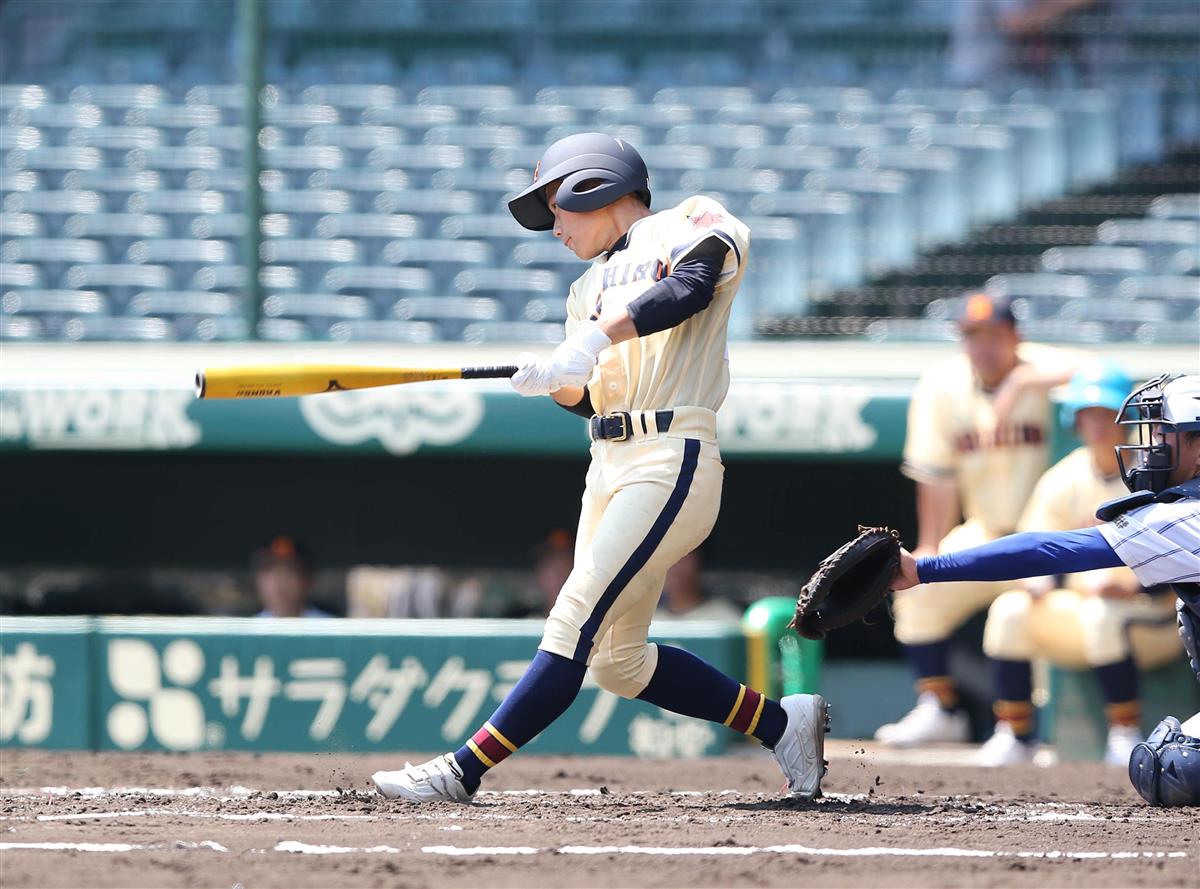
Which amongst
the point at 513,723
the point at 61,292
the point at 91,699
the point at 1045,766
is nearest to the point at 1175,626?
the point at 1045,766

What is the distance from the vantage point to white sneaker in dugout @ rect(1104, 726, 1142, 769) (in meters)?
5.52

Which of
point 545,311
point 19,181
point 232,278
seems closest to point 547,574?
point 545,311

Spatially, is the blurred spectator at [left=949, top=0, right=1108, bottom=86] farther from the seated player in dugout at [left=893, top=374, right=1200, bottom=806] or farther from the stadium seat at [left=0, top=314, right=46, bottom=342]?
the seated player in dugout at [left=893, top=374, right=1200, bottom=806]

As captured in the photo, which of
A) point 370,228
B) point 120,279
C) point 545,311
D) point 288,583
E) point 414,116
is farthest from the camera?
point 414,116

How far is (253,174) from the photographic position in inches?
280

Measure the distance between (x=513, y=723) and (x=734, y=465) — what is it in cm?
388

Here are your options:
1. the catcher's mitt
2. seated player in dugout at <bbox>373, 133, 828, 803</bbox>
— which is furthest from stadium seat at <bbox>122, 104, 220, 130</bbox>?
the catcher's mitt

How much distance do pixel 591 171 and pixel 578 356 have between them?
48 centimetres

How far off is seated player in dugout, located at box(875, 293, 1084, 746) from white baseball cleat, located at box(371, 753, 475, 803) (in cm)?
280

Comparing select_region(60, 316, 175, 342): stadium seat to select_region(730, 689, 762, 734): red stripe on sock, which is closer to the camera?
select_region(730, 689, 762, 734): red stripe on sock

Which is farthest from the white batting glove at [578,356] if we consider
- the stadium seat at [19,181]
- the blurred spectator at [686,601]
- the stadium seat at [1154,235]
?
the stadium seat at [19,181]

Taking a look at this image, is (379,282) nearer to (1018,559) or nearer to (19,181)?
(19,181)

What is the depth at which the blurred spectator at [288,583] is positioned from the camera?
687 centimetres

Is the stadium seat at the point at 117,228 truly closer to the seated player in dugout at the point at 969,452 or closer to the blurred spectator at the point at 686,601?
the blurred spectator at the point at 686,601
